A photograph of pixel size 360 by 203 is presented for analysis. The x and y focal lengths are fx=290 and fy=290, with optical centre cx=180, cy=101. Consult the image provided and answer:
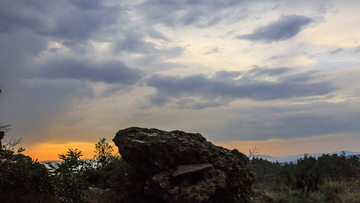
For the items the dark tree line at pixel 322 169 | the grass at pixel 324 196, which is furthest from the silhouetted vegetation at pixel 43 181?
the dark tree line at pixel 322 169

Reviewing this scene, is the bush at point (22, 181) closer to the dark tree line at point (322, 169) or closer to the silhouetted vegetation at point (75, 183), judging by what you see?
the silhouetted vegetation at point (75, 183)

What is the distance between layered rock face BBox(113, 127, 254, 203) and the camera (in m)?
8.00

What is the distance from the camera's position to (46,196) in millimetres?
8469

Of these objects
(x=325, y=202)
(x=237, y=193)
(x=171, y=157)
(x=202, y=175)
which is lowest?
(x=325, y=202)

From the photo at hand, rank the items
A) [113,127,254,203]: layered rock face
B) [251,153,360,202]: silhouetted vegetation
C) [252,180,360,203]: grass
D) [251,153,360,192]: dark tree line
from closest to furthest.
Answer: [113,127,254,203]: layered rock face < [252,180,360,203]: grass < [251,153,360,202]: silhouetted vegetation < [251,153,360,192]: dark tree line

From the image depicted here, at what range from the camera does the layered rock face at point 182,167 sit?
315 inches

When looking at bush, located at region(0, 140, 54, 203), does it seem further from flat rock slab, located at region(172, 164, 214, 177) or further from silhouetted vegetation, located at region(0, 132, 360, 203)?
flat rock slab, located at region(172, 164, 214, 177)

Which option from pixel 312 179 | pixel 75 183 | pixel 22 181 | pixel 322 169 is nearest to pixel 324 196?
pixel 312 179

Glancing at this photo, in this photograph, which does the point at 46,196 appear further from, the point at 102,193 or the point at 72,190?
the point at 102,193

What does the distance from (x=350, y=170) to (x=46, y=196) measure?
17995 millimetres

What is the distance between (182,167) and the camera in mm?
8375

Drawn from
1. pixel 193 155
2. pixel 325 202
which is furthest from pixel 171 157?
pixel 325 202

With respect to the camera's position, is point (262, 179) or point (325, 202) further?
point (262, 179)

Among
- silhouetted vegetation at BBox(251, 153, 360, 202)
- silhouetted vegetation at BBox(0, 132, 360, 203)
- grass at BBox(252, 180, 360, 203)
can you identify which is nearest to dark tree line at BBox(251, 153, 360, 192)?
silhouetted vegetation at BBox(251, 153, 360, 202)
